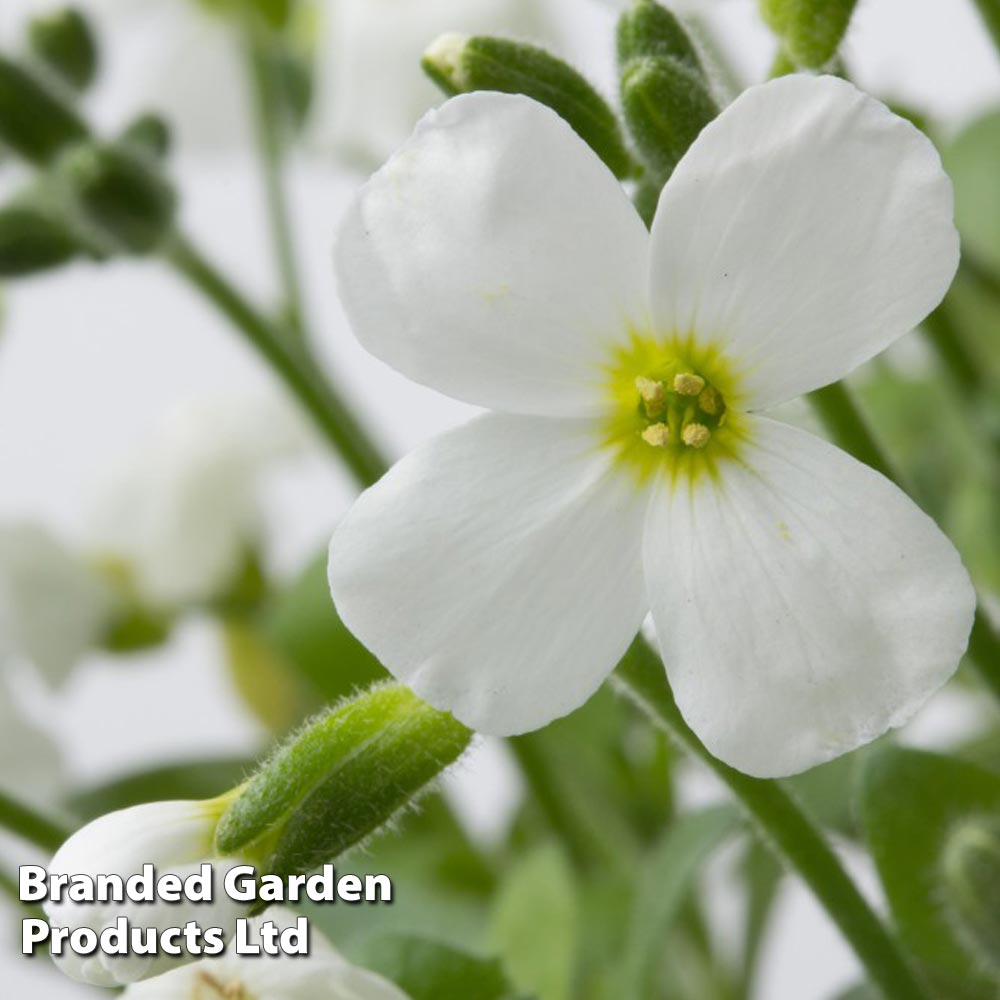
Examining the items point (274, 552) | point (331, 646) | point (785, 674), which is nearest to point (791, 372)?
point (785, 674)

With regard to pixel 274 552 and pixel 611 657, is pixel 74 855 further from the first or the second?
pixel 274 552

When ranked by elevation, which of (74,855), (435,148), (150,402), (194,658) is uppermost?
(435,148)

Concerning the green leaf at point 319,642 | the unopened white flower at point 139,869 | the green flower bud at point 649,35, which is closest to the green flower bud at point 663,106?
the green flower bud at point 649,35

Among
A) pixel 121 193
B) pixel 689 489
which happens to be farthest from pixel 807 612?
pixel 121 193

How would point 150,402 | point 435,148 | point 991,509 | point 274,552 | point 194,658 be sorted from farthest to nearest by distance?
point 150,402
point 194,658
point 274,552
point 991,509
point 435,148

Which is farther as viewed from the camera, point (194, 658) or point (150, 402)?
point (150, 402)
